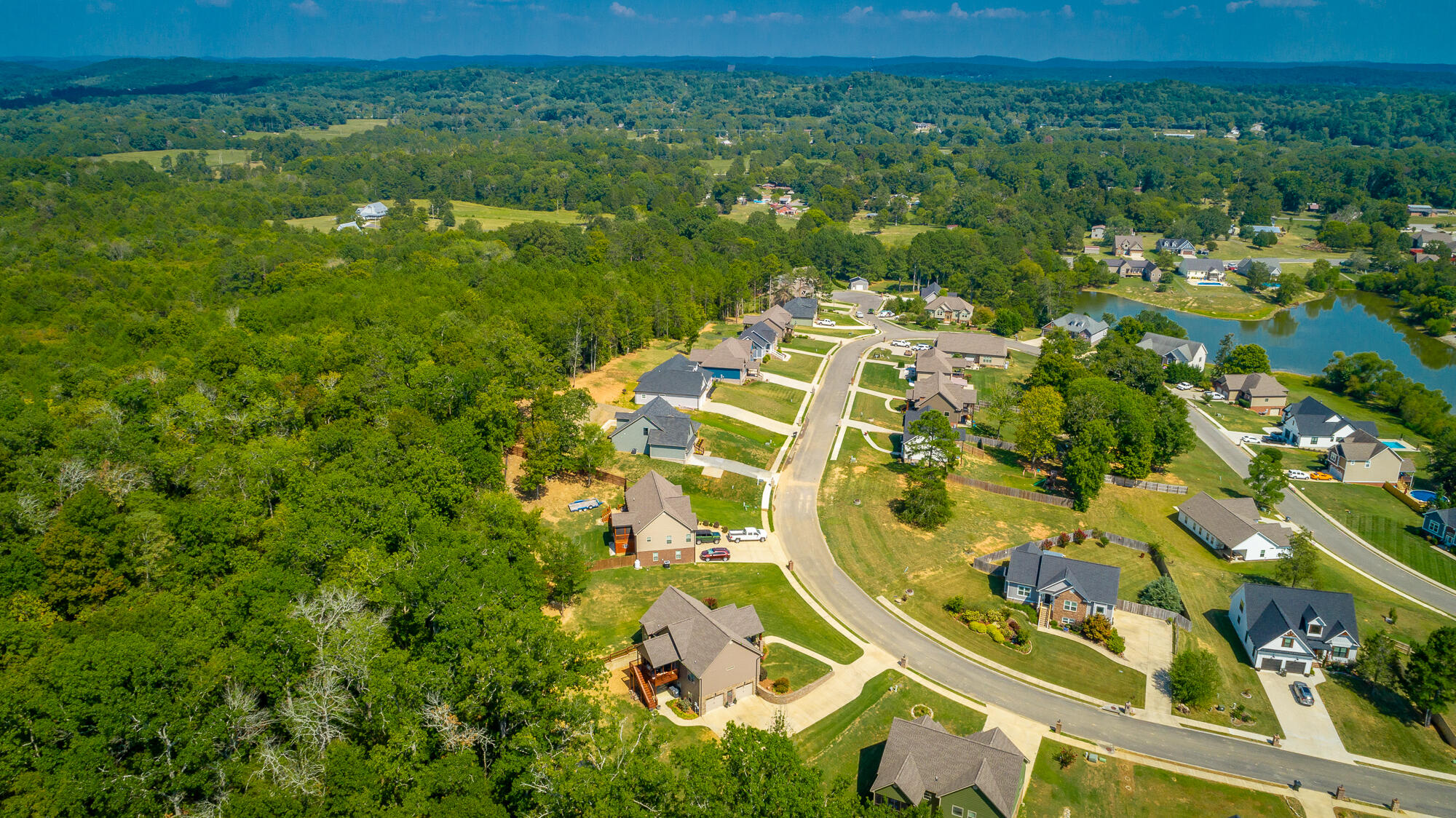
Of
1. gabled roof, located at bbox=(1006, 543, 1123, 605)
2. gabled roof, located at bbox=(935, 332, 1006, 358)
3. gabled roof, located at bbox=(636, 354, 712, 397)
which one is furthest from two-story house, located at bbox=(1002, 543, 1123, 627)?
gabled roof, located at bbox=(935, 332, 1006, 358)

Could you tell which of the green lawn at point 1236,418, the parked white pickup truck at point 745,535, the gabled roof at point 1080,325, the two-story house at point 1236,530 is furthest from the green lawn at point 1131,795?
the gabled roof at point 1080,325

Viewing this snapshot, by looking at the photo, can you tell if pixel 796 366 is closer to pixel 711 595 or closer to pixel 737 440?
pixel 737 440

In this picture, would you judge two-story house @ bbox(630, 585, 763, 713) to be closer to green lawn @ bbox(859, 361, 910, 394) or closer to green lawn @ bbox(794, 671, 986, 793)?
green lawn @ bbox(794, 671, 986, 793)

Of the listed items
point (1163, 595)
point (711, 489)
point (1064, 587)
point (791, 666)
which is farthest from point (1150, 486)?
point (791, 666)

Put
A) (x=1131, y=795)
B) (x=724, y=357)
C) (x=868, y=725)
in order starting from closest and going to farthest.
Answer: (x=1131, y=795) → (x=868, y=725) → (x=724, y=357)

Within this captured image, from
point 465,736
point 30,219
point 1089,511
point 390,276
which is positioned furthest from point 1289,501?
point 30,219

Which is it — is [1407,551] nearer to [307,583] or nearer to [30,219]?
[307,583]
